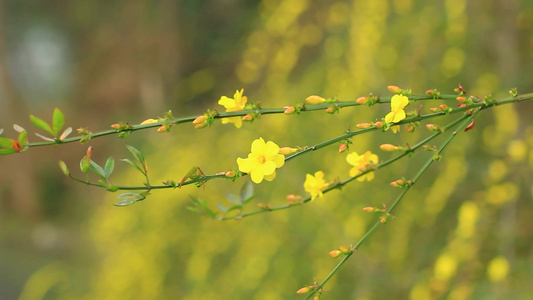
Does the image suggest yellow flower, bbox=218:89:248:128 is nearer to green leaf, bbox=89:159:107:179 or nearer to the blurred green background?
green leaf, bbox=89:159:107:179

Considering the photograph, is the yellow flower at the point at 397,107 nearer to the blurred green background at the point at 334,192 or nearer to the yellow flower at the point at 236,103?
the yellow flower at the point at 236,103

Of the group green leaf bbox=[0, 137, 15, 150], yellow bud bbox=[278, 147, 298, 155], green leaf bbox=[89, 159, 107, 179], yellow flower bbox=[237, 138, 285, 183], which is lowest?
yellow flower bbox=[237, 138, 285, 183]

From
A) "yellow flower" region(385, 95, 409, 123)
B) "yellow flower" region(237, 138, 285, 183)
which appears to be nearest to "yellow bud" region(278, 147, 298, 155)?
"yellow flower" region(237, 138, 285, 183)

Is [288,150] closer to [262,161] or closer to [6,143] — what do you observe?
[262,161]

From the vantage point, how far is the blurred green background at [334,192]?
1.72 m

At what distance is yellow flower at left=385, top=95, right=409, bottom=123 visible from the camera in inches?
24.5

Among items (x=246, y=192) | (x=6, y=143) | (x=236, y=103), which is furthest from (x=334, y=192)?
(x=6, y=143)

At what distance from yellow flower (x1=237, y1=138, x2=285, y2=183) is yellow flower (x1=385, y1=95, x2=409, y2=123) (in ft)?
0.45

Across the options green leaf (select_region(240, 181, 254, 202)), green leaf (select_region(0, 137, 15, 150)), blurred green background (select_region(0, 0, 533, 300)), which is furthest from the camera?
blurred green background (select_region(0, 0, 533, 300))

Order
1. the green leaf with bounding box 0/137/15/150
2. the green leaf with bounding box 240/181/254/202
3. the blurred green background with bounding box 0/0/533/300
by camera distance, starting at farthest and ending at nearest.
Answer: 1. the blurred green background with bounding box 0/0/533/300
2. the green leaf with bounding box 240/181/254/202
3. the green leaf with bounding box 0/137/15/150

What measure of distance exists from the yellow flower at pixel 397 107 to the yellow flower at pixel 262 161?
0.45 ft

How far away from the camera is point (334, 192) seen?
2.24 metres

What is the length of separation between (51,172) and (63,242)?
1160mm

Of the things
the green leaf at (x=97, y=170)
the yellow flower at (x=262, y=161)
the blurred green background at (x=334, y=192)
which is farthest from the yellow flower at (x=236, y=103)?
the blurred green background at (x=334, y=192)
